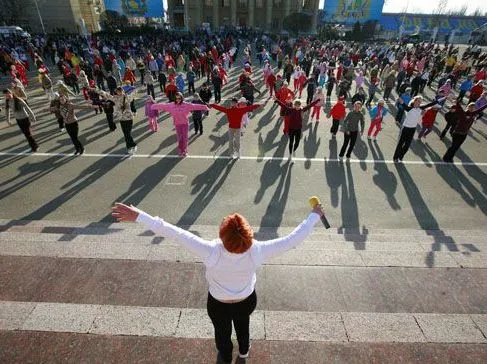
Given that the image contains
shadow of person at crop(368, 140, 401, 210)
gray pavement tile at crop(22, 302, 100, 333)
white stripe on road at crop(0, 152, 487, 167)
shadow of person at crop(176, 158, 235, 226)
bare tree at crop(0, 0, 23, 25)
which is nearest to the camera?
gray pavement tile at crop(22, 302, 100, 333)

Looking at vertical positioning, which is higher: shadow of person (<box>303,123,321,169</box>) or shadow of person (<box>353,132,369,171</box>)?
shadow of person (<box>353,132,369,171</box>)

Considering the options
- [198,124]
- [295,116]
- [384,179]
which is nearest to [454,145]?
[384,179]

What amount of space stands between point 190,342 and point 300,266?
1937 millimetres

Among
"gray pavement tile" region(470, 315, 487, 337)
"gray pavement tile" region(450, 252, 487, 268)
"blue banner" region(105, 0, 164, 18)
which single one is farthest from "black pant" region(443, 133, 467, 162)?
"blue banner" region(105, 0, 164, 18)

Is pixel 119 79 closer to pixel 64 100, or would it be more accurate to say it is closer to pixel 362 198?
pixel 64 100

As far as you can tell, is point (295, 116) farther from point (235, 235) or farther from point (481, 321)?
point (235, 235)

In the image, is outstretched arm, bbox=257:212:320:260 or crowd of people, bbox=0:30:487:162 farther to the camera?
crowd of people, bbox=0:30:487:162

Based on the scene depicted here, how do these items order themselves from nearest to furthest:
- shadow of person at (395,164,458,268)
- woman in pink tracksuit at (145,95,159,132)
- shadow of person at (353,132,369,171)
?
shadow of person at (395,164,458,268) → shadow of person at (353,132,369,171) → woman in pink tracksuit at (145,95,159,132)

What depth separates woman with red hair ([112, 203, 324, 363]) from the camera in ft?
7.54

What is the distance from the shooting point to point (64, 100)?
26.9 ft

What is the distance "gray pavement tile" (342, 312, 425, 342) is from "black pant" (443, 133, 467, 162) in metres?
7.08

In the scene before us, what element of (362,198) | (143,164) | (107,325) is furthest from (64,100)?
(362,198)

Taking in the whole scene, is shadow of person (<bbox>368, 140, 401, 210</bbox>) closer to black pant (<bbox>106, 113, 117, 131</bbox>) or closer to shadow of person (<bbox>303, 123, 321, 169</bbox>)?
shadow of person (<bbox>303, 123, 321, 169</bbox>)

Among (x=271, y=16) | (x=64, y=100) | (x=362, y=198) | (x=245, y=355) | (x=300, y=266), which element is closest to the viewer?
(x=245, y=355)
